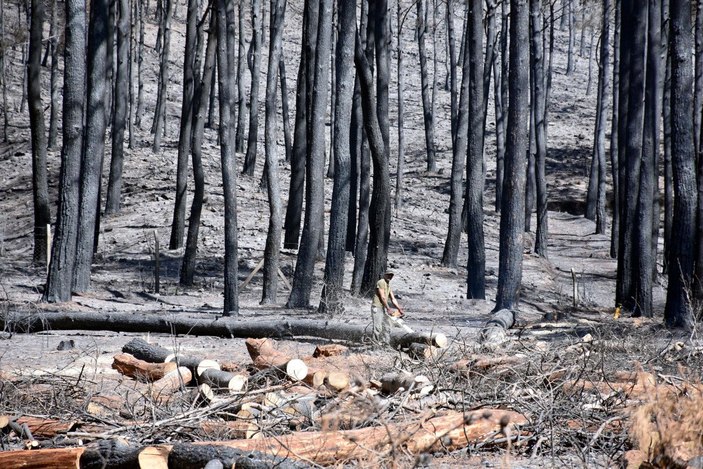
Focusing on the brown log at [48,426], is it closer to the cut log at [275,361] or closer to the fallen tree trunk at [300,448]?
the fallen tree trunk at [300,448]

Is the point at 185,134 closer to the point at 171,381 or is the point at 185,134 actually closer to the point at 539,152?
the point at 539,152

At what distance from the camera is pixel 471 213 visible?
19.7 m

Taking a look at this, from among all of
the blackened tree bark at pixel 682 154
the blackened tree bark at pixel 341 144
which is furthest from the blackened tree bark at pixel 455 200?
the blackened tree bark at pixel 682 154

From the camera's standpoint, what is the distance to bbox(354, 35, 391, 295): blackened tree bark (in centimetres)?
1702

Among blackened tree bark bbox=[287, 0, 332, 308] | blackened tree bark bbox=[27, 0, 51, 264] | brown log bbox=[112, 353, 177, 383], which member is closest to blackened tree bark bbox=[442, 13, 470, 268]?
blackened tree bark bbox=[287, 0, 332, 308]

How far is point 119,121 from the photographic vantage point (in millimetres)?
26031

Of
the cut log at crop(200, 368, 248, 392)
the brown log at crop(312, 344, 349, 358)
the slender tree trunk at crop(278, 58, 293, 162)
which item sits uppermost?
the slender tree trunk at crop(278, 58, 293, 162)

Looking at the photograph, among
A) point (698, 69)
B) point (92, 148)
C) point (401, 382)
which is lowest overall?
point (401, 382)

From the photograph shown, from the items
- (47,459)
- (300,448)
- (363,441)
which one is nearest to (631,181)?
(363,441)

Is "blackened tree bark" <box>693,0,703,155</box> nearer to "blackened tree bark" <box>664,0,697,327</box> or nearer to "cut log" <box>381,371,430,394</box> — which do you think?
"blackened tree bark" <box>664,0,697,327</box>

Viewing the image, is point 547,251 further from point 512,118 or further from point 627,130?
point 512,118

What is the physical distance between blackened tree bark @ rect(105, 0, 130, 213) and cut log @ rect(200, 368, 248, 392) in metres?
19.5

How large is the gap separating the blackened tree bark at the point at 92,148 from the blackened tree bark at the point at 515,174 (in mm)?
7599

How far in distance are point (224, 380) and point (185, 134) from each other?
53.0 feet
